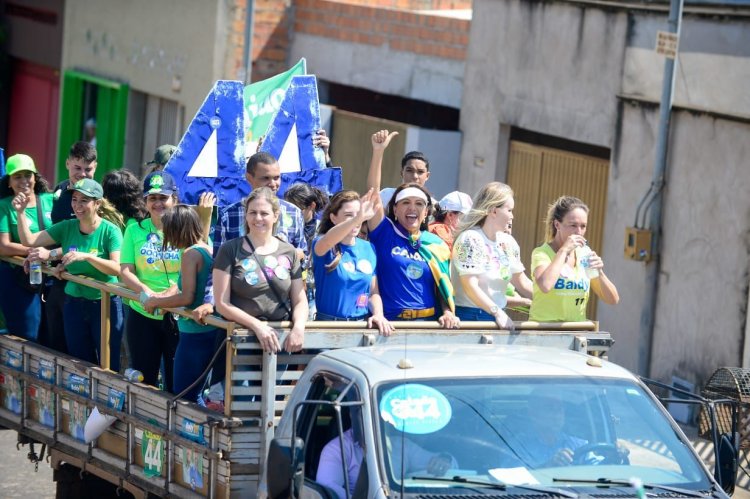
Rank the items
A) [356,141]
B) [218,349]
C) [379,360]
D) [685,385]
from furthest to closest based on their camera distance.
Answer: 1. [356,141]
2. [685,385]
3. [218,349]
4. [379,360]

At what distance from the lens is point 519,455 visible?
18.7 feet

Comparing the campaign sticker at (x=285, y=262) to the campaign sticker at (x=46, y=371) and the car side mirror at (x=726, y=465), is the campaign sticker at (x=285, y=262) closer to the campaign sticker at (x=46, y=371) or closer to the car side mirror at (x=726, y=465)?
the campaign sticker at (x=46, y=371)

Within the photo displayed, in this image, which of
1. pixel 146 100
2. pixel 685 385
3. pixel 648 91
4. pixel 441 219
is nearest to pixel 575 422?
pixel 441 219

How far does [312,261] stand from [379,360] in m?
1.76

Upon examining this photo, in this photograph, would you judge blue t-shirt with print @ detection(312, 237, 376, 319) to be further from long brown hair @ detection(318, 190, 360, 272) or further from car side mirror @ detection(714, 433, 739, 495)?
car side mirror @ detection(714, 433, 739, 495)

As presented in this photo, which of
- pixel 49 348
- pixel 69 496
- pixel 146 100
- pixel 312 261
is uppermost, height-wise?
pixel 146 100

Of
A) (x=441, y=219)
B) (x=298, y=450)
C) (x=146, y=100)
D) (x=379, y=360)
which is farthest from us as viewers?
(x=146, y=100)

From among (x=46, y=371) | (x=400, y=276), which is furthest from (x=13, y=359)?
(x=400, y=276)

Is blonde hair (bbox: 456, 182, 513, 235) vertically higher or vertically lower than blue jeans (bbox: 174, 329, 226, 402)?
higher

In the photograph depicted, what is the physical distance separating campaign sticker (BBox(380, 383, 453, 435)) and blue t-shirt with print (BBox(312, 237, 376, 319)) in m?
1.80

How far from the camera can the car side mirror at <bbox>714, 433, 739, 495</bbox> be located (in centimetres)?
607

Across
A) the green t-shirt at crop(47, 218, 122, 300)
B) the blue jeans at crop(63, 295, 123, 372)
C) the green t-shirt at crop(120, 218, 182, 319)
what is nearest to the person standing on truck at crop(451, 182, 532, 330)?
the green t-shirt at crop(120, 218, 182, 319)

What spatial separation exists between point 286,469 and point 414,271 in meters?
2.34

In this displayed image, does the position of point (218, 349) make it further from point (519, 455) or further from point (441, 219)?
point (441, 219)
